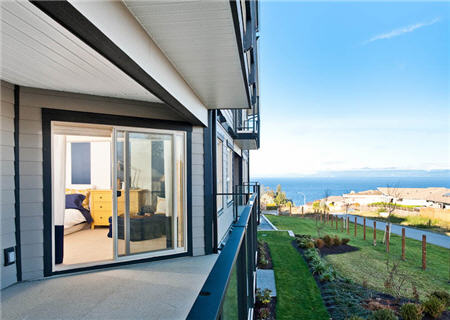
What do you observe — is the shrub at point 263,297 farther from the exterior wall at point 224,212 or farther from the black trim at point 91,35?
the black trim at point 91,35

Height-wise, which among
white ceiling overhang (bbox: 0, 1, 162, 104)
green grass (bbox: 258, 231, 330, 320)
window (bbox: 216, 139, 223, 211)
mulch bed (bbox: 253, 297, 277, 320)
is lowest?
green grass (bbox: 258, 231, 330, 320)

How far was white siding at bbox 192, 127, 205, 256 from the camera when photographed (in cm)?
511

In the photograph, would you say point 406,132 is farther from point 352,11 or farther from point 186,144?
point 186,144

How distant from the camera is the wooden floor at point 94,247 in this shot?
14.7 ft

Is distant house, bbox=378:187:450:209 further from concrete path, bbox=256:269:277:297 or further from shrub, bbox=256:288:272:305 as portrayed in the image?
shrub, bbox=256:288:272:305

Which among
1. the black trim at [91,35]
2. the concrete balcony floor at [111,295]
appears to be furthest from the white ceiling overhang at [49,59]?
the concrete balcony floor at [111,295]

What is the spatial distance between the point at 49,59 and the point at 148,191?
2493mm

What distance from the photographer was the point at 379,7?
1138 inches

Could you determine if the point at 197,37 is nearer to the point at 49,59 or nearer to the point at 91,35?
the point at 91,35

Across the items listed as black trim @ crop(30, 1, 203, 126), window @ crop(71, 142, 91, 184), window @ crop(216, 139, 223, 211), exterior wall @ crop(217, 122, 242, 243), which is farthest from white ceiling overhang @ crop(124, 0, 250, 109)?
window @ crop(71, 142, 91, 184)

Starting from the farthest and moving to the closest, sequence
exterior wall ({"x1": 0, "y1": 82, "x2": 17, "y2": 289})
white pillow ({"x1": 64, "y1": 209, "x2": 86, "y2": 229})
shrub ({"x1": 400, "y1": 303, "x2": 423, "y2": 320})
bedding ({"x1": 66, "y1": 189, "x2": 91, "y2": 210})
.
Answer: bedding ({"x1": 66, "y1": 189, "x2": 91, "y2": 210})
white pillow ({"x1": 64, "y1": 209, "x2": 86, "y2": 229})
shrub ({"x1": 400, "y1": 303, "x2": 423, "y2": 320})
exterior wall ({"x1": 0, "y1": 82, "x2": 17, "y2": 289})

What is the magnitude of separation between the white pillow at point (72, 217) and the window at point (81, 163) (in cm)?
149

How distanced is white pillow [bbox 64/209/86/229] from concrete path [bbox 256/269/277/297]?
4.49 meters

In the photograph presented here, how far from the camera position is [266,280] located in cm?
627
